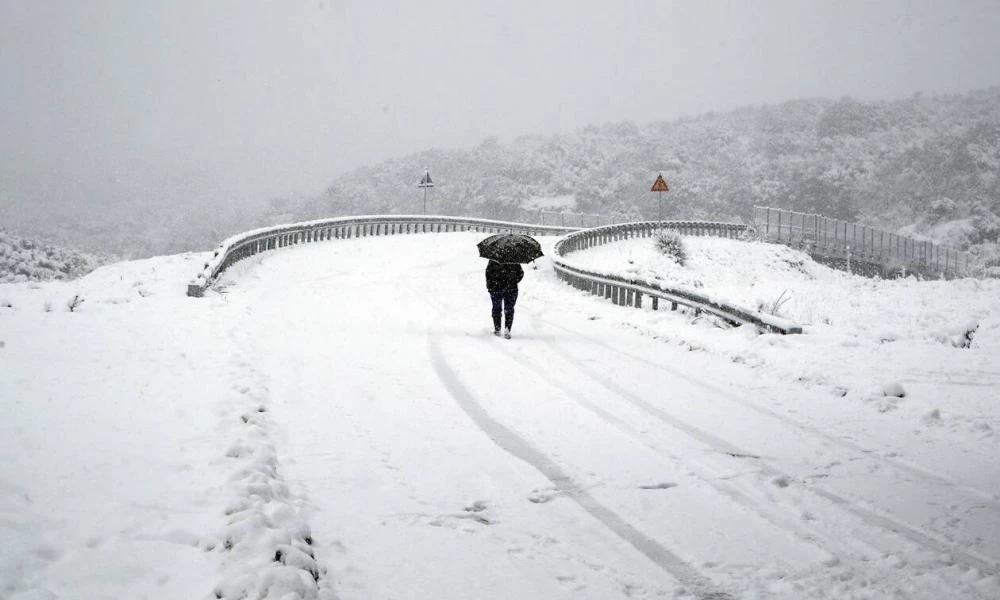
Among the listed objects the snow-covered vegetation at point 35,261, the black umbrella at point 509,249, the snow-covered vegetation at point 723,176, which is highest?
the snow-covered vegetation at point 723,176

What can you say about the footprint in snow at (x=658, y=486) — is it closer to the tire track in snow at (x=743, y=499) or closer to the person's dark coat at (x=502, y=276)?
the tire track in snow at (x=743, y=499)

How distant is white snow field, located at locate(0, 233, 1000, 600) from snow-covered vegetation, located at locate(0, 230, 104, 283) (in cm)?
2440

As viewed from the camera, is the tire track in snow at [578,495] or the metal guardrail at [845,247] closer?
the tire track in snow at [578,495]

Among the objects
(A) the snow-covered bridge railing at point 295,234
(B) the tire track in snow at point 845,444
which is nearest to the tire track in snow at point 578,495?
(B) the tire track in snow at point 845,444

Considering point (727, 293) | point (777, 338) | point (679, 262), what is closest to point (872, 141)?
point (679, 262)

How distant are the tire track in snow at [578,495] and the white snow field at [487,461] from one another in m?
0.03

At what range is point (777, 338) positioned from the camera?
1160 cm

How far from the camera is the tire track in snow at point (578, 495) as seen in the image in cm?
425

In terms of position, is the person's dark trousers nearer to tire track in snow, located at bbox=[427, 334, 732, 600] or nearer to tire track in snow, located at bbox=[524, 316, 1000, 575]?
tire track in snow, located at bbox=[427, 334, 732, 600]

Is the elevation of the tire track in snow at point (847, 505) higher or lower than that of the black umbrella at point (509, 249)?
lower

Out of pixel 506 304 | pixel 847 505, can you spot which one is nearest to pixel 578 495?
pixel 847 505

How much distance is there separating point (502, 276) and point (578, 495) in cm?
758

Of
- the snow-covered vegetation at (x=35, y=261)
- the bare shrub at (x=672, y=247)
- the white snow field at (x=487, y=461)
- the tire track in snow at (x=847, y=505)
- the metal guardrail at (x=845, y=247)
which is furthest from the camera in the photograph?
the metal guardrail at (x=845, y=247)

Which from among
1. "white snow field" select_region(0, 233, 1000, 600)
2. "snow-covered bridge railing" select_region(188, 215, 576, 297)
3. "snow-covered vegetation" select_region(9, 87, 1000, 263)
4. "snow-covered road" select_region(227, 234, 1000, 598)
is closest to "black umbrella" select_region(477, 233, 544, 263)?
"white snow field" select_region(0, 233, 1000, 600)
